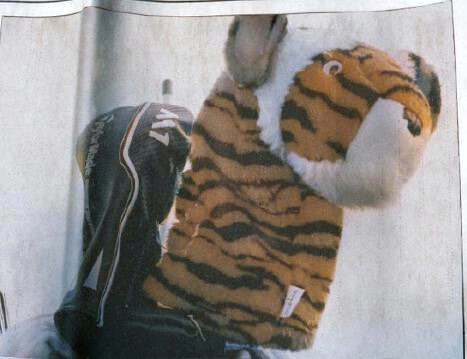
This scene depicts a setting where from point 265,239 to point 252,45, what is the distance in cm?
21

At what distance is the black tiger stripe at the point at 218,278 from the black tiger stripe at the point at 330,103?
0.63ft

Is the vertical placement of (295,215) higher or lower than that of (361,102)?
lower

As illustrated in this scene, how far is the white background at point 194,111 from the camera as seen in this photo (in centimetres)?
62

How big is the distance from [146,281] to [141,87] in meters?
0.21

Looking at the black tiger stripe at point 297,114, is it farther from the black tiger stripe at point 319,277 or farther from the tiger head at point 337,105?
the black tiger stripe at point 319,277

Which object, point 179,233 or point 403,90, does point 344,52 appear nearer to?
point 403,90

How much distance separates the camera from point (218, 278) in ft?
2.11

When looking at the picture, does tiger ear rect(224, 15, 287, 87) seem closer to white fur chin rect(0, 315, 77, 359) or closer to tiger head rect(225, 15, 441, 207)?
tiger head rect(225, 15, 441, 207)

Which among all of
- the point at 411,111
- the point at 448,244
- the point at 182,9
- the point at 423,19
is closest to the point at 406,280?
the point at 448,244

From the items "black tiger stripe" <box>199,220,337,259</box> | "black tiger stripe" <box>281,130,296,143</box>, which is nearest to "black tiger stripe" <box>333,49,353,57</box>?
"black tiger stripe" <box>281,130,296,143</box>

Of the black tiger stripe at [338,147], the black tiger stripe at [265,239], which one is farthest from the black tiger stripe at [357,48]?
the black tiger stripe at [265,239]

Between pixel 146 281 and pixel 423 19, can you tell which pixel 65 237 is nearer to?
pixel 146 281

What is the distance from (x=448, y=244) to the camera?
0.62 metres

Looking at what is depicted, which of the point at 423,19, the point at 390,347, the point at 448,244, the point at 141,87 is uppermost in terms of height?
the point at 423,19
